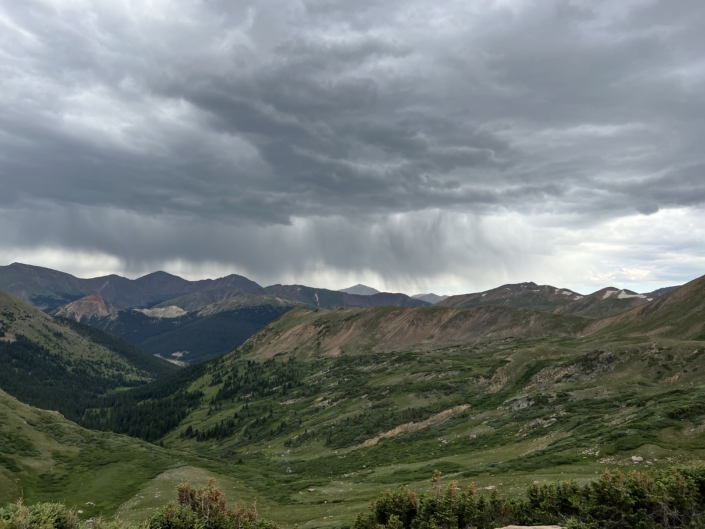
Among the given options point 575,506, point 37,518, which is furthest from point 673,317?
point 37,518

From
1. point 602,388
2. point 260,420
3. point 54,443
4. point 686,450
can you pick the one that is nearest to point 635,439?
point 686,450

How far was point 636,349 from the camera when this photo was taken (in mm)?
101688

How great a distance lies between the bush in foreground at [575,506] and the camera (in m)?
26.6

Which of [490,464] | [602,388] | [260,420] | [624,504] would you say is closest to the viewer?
[624,504]

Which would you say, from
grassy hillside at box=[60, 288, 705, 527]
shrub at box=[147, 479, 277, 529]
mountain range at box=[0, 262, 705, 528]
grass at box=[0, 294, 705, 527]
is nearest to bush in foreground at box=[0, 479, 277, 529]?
shrub at box=[147, 479, 277, 529]

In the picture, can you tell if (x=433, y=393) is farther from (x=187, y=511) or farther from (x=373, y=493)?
(x=187, y=511)

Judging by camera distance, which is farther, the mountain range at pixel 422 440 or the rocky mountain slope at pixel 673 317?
the rocky mountain slope at pixel 673 317

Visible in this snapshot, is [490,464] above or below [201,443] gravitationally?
above

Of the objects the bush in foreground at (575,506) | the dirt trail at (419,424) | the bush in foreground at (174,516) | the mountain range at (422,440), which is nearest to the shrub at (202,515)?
the bush in foreground at (174,516)

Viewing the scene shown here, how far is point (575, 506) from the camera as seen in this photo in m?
29.2

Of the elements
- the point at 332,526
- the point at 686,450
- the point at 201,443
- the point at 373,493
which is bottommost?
the point at 201,443

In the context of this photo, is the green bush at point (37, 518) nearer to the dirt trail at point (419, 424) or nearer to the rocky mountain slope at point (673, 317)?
the dirt trail at point (419, 424)

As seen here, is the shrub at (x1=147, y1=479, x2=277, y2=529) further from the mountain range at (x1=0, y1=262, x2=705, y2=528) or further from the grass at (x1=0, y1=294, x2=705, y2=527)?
the grass at (x1=0, y1=294, x2=705, y2=527)

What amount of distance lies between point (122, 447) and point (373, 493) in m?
66.2
